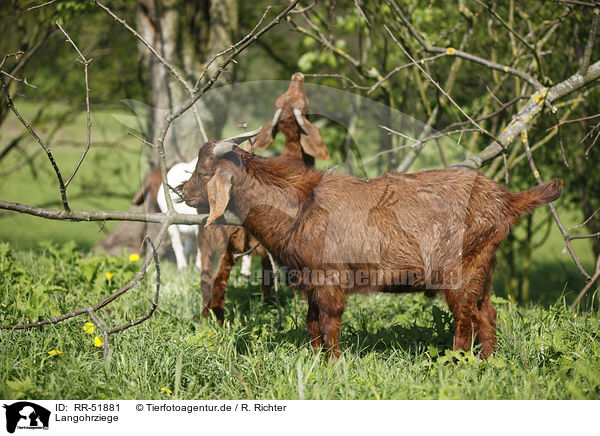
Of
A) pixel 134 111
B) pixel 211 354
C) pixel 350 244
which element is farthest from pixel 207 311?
pixel 134 111

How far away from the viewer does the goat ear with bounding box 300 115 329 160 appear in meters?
4.90

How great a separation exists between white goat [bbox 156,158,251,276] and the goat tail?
2.65m

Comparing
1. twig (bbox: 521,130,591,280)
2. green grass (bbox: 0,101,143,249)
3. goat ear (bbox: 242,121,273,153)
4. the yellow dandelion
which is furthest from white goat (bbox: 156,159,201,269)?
twig (bbox: 521,130,591,280)

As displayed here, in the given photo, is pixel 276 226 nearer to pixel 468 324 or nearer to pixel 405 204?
pixel 405 204

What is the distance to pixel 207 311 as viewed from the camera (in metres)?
4.55

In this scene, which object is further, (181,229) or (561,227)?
(181,229)

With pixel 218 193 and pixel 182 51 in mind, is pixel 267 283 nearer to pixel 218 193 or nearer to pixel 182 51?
pixel 218 193

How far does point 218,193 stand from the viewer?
3.25 metres

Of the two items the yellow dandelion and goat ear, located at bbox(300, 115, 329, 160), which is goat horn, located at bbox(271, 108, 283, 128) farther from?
the yellow dandelion

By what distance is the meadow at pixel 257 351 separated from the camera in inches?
121
